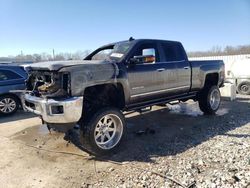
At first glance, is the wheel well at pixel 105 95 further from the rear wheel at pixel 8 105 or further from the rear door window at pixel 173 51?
the rear wheel at pixel 8 105

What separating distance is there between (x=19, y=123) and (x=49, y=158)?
3.44 metres

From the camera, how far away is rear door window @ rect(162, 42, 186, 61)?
260 inches

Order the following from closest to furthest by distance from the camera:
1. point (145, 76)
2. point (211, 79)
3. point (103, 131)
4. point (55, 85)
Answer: point (55, 85)
point (103, 131)
point (145, 76)
point (211, 79)

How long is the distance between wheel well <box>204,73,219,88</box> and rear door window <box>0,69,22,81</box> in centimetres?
626

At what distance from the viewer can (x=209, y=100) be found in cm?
788

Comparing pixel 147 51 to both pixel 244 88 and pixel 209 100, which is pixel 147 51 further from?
pixel 244 88

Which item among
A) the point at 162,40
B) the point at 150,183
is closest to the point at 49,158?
the point at 150,183

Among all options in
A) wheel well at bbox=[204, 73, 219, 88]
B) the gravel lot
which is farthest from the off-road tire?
wheel well at bbox=[204, 73, 219, 88]

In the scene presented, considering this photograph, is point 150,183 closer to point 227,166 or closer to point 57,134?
point 227,166

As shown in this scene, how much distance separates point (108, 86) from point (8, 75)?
5.29m

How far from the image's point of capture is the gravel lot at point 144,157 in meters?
3.98

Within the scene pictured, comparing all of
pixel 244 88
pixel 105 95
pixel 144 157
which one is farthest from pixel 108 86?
pixel 244 88

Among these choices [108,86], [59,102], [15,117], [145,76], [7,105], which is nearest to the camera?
[59,102]

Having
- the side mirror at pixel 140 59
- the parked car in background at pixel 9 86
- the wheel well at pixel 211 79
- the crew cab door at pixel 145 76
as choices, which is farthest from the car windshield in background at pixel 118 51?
the parked car in background at pixel 9 86
